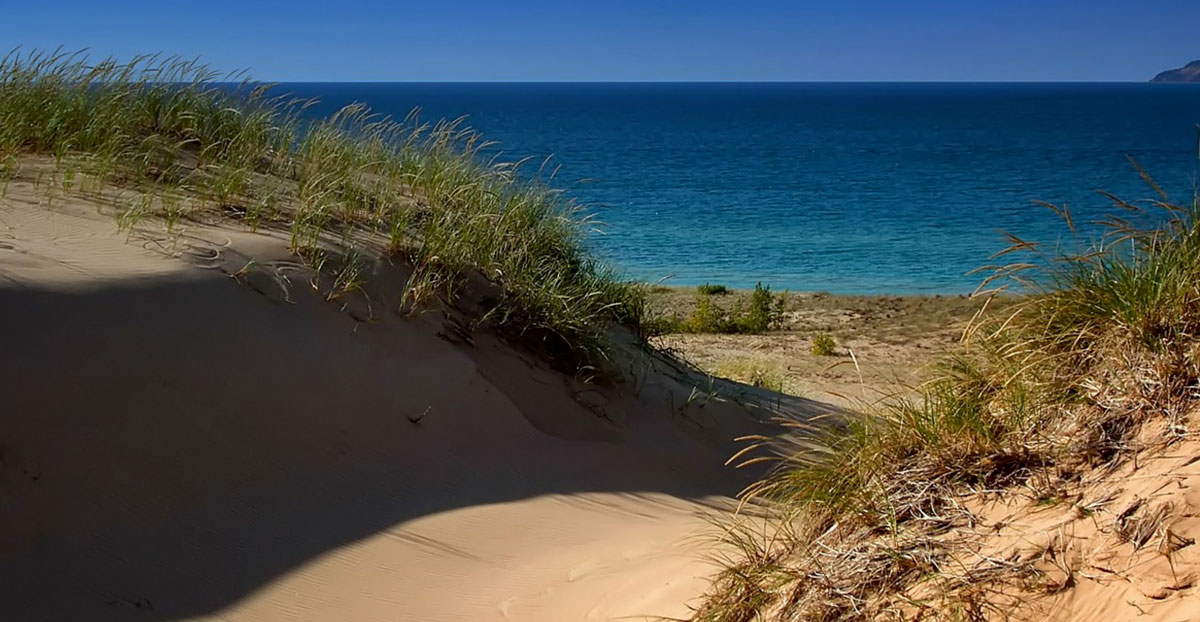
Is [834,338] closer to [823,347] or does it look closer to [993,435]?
[823,347]

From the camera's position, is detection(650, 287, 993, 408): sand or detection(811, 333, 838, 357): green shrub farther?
detection(811, 333, 838, 357): green shrub

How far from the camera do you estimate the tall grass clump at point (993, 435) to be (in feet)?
10.8

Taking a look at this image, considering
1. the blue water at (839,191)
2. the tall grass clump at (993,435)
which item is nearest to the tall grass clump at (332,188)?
the blue water at (839,191)

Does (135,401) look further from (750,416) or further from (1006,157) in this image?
(1006,157)

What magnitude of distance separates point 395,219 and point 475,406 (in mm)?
1929

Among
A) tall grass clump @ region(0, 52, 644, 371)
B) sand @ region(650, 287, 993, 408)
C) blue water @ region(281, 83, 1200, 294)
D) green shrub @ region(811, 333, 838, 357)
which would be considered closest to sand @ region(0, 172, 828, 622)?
tall grass clump @ region(0, 52, 644, 371)

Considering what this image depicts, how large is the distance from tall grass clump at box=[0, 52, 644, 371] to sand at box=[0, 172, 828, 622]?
366 mm

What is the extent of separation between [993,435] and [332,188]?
5.82m

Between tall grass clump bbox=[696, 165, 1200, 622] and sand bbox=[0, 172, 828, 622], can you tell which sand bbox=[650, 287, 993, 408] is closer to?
sand bbox=[0, 172, 828, 622]

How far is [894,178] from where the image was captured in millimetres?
46688

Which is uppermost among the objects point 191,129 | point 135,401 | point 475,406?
point 191,129

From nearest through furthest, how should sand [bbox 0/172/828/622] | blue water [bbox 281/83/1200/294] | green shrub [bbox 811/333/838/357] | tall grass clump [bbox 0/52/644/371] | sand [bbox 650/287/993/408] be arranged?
sand [bbox 0/172/828/622], tall grass clump [bbox 0/52/644/371], sand [bbox 650/287/993/408], green shrub [bbox 811/333/838/357], blue water [bbox 281/83/1200/294]

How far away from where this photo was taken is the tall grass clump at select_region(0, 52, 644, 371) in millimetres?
7371

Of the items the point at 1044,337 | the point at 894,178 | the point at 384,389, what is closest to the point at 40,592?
the point at 384,389
